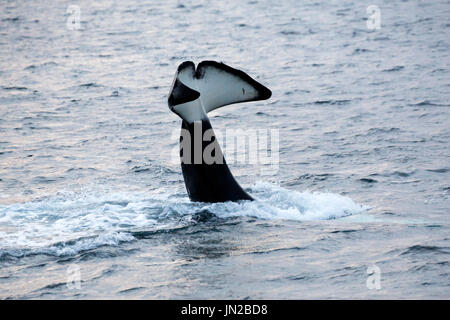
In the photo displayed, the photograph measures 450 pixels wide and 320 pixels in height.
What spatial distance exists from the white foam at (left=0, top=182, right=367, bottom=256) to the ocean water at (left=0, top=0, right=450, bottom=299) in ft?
0.13

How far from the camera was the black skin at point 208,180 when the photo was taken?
38.5 ft

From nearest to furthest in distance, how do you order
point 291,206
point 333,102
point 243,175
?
point 291,206 → point 243,175 → point 333,102

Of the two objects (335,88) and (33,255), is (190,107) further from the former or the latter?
(335,88)

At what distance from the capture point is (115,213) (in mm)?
12703

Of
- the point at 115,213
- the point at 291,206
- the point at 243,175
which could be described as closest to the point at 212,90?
the point at 291,206

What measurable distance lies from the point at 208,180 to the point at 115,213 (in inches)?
65.4

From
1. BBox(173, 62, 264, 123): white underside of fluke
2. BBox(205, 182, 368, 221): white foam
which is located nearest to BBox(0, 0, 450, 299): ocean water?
BBox(205, 182, 368, 221): white foam

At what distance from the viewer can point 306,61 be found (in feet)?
95.8

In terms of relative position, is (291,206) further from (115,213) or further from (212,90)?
(115,213)

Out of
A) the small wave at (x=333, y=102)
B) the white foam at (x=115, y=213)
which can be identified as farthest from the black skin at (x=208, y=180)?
the small wave at (x=333, y=102)

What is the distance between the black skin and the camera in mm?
11727

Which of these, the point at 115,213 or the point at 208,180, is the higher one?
the point at 208,180

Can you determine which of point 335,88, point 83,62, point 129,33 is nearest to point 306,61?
point 335,88

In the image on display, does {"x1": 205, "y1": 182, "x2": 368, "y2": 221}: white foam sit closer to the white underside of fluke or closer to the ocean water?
the ocean water
